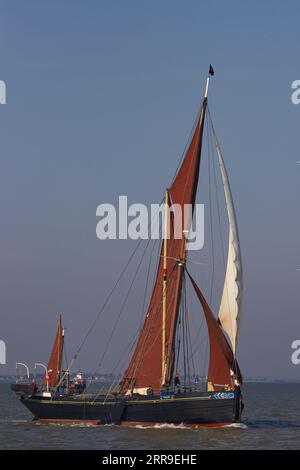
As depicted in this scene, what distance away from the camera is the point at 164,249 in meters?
67.8

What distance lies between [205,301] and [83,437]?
36.0ft

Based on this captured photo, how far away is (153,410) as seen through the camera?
62625 mm

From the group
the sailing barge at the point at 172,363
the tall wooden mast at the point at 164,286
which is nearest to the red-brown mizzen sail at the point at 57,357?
the sailing barge at the point at 172,363

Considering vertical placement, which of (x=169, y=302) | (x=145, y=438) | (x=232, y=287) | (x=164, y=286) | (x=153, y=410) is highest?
(x=164, y=286)

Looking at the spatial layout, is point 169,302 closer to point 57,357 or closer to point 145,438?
point 145,438

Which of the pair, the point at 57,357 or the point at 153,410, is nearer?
the point at 153,410

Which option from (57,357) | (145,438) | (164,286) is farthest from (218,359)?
(57,357)

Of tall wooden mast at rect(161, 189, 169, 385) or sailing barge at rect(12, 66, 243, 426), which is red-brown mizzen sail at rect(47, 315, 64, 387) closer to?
sailing barge at rect(12, 66, 243, 426)

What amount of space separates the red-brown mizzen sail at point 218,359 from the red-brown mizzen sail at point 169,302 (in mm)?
3591

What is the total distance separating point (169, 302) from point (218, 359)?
621cm

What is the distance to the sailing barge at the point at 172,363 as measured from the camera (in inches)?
2431

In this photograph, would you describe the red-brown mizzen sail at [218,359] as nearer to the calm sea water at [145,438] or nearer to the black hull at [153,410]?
the black hull at [153,410]
